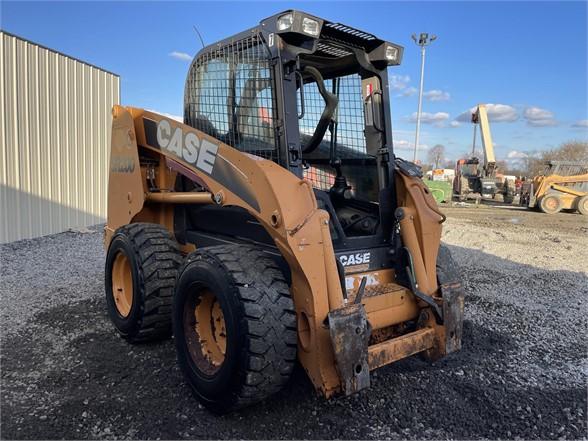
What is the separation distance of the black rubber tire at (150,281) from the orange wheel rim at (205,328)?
73 centimetres

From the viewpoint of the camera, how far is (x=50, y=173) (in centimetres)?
984

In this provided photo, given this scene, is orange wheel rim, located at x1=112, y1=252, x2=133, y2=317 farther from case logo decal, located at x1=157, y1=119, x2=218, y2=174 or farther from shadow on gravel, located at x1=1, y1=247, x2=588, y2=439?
case logo decal, located at x1=157, y1=119, x2=218, y2=174

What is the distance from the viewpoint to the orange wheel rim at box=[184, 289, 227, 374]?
3.20 m

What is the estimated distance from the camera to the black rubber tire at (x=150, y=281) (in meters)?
3.85

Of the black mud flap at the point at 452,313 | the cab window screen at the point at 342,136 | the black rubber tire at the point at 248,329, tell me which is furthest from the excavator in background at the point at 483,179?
the black rubber tire at the point at 248,329

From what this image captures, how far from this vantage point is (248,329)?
2.68 meters

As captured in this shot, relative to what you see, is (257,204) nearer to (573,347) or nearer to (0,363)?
(0,363)

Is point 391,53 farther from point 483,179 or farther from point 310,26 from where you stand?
point 483,179

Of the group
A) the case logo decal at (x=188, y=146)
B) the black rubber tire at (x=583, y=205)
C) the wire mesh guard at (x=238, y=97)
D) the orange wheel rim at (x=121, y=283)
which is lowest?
the orange wheel rim at (x=121, y=283)

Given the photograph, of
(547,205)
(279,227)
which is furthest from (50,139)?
(547,205)

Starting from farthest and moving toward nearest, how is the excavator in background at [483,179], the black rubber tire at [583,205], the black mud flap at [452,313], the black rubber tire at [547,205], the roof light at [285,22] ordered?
1. the excavator in background at [483,179]
2. the black rubber tire at [547,205]
3. the black rubber tire at [583,205]
4. the black mud flap at [452,313]
5. the roof light at [285,22]

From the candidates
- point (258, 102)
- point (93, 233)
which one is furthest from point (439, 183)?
point (258, 102)

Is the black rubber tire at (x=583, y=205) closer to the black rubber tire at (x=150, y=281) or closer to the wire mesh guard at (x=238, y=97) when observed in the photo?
the wire mesh guard at (x=238, y=97)

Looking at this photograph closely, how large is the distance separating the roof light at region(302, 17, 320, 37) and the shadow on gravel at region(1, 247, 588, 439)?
2.50 metres
